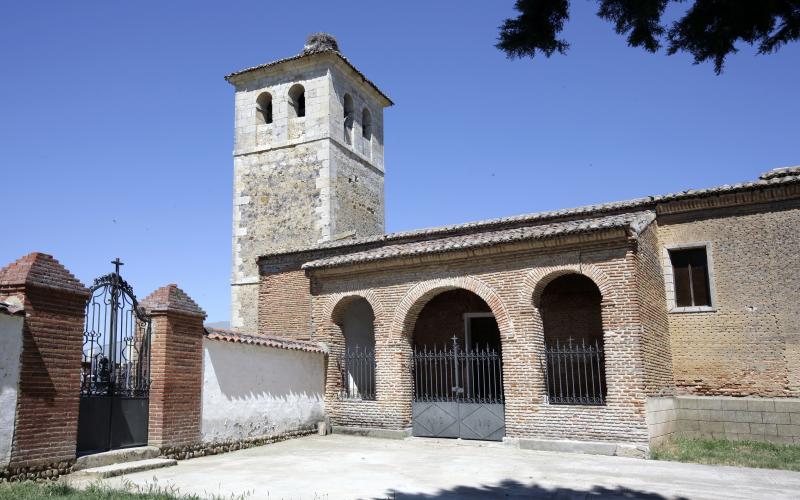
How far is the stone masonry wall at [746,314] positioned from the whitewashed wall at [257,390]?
757cm

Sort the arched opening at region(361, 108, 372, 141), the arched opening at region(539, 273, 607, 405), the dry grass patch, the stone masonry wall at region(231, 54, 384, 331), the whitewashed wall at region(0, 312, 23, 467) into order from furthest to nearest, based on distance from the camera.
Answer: the arched opening at region(361, 108, 372, 141), the stone masonry wall at region(231, 54, 384, 331), the arched opening at region(539, 273, 607, 405), the dry grass patch, the whitewashed wall at region(0, 312, 23, 467)

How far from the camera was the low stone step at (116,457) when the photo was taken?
8805 mm

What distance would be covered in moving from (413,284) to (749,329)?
258 inches

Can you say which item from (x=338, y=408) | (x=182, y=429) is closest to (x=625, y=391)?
(x=338, y=408)

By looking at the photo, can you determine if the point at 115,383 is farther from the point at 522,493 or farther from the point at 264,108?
the point at 264,108

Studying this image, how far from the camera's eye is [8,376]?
26.0ft

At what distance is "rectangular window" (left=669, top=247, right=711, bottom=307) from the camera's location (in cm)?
1308

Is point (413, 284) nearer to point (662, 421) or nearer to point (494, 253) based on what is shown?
point (494, 253)

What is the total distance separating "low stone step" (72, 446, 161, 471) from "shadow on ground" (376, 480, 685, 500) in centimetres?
428

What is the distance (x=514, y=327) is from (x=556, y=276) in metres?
1.24

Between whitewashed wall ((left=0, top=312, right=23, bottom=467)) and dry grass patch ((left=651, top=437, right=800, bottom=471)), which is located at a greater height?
whitewashed wall ((left=0, top=312, right=23, bottom=467))

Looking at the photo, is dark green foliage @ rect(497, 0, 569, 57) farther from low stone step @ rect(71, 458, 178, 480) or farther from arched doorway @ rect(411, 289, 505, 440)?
arched doorway @ rect(411, 289, 505, 440)

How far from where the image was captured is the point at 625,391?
1098 cm

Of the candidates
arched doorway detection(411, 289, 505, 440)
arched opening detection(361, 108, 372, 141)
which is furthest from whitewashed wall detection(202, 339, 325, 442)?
arched opening detection(361, 108, 372, 141)
